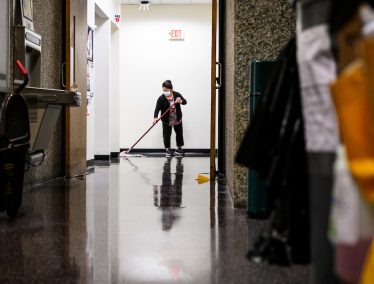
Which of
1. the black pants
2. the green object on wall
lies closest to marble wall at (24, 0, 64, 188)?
the green object on wall

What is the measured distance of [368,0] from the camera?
2.98 feet

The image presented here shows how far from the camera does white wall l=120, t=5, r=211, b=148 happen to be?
11984 mm

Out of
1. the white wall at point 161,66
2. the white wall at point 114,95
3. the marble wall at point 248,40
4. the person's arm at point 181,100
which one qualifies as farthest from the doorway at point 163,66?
the marble wall at point 248,40

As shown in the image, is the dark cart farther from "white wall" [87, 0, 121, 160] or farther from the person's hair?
the person's hair

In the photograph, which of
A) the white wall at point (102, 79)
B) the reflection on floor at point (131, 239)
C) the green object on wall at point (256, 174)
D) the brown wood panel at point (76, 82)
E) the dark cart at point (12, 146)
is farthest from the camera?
the white wall at point (102, 79)

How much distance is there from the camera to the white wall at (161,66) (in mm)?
11984

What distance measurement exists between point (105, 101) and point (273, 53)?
5.56 meters

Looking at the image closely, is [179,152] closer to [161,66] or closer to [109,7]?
[161,66]

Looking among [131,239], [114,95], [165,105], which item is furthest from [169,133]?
[131,239]

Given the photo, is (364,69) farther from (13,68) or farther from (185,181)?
(185,181)

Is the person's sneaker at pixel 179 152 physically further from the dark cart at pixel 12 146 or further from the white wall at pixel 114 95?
the dark cart at pixel 12 146

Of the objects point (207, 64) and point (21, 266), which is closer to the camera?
point (21, 266)

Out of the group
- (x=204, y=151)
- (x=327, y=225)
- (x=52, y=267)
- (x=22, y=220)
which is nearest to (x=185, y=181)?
(x=22, y=220)

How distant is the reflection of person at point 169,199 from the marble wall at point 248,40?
1.61 feet
